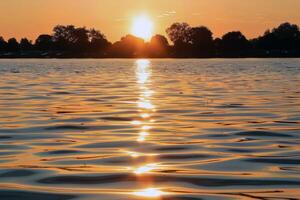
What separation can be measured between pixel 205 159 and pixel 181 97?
53.0ft

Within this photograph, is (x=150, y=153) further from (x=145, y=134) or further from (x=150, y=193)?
(x=150, y=193)

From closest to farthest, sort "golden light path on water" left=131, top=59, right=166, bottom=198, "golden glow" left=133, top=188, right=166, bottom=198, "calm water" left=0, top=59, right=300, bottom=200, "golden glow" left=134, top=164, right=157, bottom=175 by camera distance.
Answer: "golden glow" left=133, top=188, right=166, bottom=198 < "golden light path on water" left=131, top=59, right=166, bottom=198 < "calm water" left=0, top=59, right=300, bottom=200 < "golden glow" left=134, top=164, right=157, bottom=175

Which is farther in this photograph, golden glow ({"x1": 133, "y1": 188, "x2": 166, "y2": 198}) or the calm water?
the calm water

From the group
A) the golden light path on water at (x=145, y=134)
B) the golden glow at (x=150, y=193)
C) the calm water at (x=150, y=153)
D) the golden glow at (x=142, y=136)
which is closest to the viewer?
the golden glow at (x=150, y=193)

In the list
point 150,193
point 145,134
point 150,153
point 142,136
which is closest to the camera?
point 150,193

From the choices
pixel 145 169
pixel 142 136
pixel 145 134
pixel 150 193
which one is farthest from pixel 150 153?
pixel 150 193

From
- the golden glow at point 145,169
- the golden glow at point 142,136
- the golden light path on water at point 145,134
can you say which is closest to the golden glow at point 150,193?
the golden light path on water at point 145,134

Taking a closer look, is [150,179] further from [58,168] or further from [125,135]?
[125,135]

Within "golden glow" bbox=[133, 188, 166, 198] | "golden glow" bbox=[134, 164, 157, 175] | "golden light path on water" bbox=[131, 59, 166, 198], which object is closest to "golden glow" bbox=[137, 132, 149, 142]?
"golden light path on water" bbox=[131, 59, 166, 198]

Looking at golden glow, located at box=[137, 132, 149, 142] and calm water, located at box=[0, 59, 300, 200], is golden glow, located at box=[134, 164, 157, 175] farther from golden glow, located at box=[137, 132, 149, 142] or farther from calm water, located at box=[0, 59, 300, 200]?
golden glow, located at box=[137, 132, 149, 142]

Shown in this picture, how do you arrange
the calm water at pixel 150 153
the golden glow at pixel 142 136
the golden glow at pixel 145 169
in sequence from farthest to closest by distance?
1. the golden glow at pixel 142 136
2. the golden glow at pixel 145 169
3. the calm water at pixel 150 153

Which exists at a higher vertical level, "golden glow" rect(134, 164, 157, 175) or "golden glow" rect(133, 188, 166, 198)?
"golden glow" rect(133, 188, 166, 198)

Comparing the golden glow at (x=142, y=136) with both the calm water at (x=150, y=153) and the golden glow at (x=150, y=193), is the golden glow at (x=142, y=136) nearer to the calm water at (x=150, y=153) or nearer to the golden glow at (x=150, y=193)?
the calm water at (x=150, y=153)

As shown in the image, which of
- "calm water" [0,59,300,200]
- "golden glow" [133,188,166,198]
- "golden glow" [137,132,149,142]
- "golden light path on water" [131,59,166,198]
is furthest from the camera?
"golden glow" [137,132,149,142]
